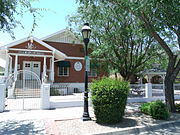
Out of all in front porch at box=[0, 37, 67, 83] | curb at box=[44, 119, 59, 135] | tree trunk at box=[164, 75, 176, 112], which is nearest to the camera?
curb at box=[44, 119, 59, 135]

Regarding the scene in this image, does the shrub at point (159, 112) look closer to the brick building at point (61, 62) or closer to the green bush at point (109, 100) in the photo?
the green bush at point (109, 100)

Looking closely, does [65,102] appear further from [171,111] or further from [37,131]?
[171,111]

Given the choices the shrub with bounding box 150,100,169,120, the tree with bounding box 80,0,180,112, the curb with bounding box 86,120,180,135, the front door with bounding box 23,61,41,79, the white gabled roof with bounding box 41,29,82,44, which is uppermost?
the white gabled roof with bounding box 41,29,82,44

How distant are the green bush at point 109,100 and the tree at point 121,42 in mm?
5973

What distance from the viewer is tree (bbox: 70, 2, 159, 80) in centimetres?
1218

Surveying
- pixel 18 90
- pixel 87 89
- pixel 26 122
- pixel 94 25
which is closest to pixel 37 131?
pixel 26 122

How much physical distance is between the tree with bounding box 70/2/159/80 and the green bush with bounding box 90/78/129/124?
5.97 metres

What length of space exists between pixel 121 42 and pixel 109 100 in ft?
26.6

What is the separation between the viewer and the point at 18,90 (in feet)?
43.8

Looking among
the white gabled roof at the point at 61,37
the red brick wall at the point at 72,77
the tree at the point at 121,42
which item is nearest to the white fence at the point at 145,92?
the tree at the point at 121,42

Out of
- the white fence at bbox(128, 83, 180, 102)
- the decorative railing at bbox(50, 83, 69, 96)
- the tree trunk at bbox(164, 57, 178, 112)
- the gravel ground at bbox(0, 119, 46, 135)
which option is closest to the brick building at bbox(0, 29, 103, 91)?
the decorative railing at bbox(50, 83, 69, 96)

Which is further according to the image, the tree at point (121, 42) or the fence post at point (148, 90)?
the fence post at point (148, 90)

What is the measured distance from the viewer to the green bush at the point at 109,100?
6172 millimetres

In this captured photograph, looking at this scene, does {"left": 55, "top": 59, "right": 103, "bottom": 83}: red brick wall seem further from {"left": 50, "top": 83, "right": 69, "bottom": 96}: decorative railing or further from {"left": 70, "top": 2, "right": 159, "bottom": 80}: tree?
{"left": 70, "top": 2, "right": 159, "bottom": 80}: tree
